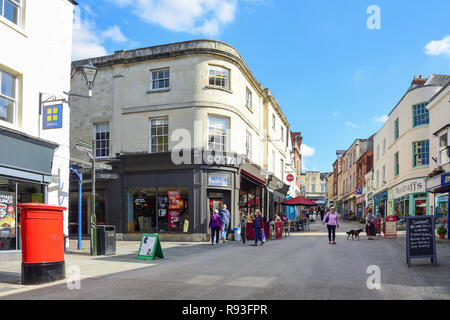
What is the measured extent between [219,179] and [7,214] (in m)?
10.6

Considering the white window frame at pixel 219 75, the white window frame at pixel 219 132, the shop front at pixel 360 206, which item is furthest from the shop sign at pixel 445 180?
the shop front at pixel 360 206

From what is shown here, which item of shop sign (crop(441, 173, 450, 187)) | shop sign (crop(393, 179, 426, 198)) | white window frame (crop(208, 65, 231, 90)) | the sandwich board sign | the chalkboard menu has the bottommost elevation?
the sandwich board sign

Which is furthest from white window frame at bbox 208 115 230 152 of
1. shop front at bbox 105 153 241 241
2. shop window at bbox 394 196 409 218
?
shop window at bbox 394 196 409 218

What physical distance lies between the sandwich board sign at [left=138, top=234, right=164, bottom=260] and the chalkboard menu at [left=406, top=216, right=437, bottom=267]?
700 centimetres

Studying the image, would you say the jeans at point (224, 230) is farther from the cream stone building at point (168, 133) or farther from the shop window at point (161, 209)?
the shop window at point (161, 209)

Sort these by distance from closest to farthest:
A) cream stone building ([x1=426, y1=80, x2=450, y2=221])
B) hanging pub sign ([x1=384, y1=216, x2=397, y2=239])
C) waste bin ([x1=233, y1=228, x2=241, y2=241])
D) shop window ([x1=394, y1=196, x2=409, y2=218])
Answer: cream stone building ([x1=426, y1=80, x2=450, y2=221]) < waste bin ([x1=233, y1=228, x2=241, y2=241]) < hanging pub sign ([x1=384, y1=216, x2=397, y2=239]) < shop window ([x1=394, y1=196, x2=409, y2=218])

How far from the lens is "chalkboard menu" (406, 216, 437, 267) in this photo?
33.9 feet

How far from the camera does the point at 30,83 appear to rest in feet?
43.1

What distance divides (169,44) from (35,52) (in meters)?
9.12

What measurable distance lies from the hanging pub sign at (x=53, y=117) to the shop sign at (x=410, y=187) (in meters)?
22.5

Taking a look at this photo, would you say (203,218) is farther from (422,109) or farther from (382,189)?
(382,189)

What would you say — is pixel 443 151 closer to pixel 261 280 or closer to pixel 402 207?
pixel 402 207

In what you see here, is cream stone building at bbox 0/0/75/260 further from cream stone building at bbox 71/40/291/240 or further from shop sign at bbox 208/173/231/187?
shop sign at bbox 208/173/231/187
